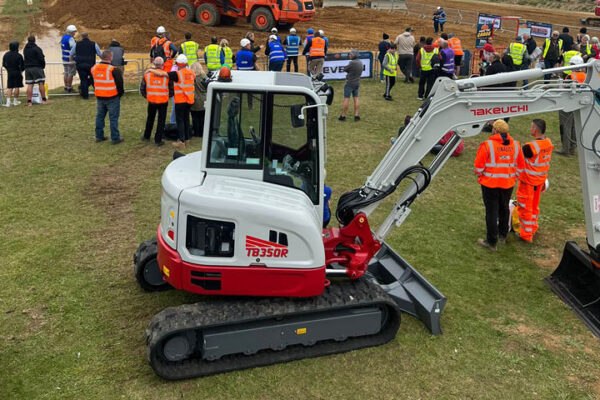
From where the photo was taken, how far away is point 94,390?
5.72 metres

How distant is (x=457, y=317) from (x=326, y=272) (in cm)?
190

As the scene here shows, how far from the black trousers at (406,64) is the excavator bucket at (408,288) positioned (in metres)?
13.3

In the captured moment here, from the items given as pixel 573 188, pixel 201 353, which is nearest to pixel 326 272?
pixel 201 353

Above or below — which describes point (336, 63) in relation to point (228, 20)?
below

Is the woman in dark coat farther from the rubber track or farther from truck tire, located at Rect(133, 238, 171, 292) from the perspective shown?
the rubber track

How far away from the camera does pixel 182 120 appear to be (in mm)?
13062

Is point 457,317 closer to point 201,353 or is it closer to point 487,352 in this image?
point 487,352

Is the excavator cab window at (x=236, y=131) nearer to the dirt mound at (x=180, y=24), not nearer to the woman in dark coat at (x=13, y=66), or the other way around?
the woman in dark coat at (x=13, y=66)

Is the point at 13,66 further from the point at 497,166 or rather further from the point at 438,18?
the point at 438,18

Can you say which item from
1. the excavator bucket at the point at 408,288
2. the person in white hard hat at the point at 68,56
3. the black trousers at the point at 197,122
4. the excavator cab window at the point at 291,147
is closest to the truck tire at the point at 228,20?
the person in white hard hat at the point at 68,56

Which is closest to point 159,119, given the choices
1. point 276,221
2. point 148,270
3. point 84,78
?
point 84,78

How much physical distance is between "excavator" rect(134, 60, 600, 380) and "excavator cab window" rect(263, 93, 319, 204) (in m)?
0.01

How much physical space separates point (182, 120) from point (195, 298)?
6786mm

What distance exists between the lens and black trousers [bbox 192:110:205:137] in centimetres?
1347
